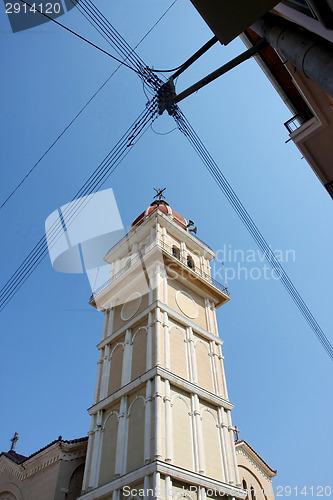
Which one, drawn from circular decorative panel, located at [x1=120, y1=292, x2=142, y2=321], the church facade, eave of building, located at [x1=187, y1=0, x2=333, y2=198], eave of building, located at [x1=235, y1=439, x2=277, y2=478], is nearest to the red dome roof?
the church facade

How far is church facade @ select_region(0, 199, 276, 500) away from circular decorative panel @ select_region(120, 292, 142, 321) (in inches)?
3.1

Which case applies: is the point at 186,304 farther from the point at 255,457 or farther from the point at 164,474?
the point at 255,457

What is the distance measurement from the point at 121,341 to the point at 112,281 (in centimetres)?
421

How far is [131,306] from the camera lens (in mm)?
22656

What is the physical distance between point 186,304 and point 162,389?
637cm

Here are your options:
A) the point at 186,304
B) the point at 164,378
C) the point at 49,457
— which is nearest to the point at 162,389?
the point at 164,378

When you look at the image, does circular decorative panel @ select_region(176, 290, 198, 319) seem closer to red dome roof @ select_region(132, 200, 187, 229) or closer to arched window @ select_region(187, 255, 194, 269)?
arched window @ select_region(187, 255, 194, 269)

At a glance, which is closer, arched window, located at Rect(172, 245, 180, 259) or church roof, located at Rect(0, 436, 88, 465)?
church roof, located at Rect(0, 436, 88, 465)

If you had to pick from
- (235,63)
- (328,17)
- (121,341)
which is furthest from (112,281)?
(328,17)

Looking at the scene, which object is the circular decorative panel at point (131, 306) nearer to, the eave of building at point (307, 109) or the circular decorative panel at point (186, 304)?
the circular decorative panel at point (186, 304)

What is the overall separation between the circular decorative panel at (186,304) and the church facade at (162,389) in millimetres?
79

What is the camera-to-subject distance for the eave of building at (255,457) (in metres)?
23.2

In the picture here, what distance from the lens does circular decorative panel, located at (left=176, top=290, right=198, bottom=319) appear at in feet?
72.4

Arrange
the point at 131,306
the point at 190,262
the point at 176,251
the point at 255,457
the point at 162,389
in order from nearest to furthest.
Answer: the point at 162,389, the point at 131,306, the point at 255,457, the point at 176,251, the point at 190,262
